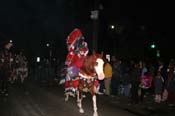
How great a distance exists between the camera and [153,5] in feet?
158

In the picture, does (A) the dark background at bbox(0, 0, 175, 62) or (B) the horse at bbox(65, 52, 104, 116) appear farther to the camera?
(A) the dark background at bbox(0, 0, 175, 62)

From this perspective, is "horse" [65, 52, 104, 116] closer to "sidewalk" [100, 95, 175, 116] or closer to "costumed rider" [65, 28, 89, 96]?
"costumed rider" [65, 28, 89, 96]

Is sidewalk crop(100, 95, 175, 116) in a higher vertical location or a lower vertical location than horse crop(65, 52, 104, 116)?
lower

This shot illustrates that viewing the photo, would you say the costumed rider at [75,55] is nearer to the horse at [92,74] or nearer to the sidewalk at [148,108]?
the horse at [92,74]

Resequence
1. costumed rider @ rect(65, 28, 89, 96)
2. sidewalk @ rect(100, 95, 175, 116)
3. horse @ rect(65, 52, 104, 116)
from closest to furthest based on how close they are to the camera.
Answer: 1. horse @ rect(65, 52, 104, 116)
2. costumed rider @ rect(65, 28, 89, 96)
3. sidewalk @ rect(100, 95, 175, 116)

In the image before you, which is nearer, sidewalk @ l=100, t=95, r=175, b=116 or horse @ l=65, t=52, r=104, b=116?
horse @ l=65, t=52, r=104, b=116

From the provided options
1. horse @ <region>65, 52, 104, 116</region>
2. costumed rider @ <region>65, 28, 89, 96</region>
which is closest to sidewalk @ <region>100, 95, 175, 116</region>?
horse @ <region>65, 52, 104, 116</region>

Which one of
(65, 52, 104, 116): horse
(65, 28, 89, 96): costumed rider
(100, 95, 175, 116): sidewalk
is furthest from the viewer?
(100, 95, 175, 116): sidewalk

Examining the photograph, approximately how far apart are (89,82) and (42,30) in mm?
62396

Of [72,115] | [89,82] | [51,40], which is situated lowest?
[72,115]

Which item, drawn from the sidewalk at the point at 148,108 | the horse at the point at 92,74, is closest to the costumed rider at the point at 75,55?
the horse at the point at 92,74

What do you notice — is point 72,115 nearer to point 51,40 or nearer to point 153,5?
point 153,5

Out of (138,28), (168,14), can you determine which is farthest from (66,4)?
(168,14)

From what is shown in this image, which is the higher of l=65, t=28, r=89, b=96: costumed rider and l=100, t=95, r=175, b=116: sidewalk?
l=65, t=28, r=89, b=96: costumed rider
